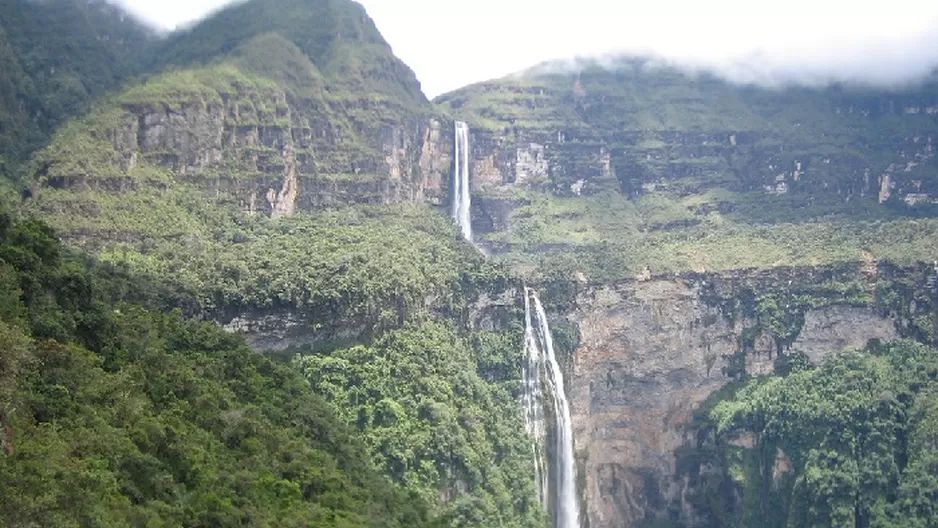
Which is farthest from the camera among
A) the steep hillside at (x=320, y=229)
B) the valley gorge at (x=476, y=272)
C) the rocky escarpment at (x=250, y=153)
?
the rocky escarpment at (x=250, y=153)

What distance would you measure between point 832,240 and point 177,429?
177 ft

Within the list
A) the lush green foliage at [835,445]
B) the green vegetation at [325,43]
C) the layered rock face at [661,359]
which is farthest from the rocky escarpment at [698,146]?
the lush green foliage at [835,445]

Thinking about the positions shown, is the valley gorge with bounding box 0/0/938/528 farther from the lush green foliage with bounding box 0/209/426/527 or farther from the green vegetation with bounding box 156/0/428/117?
the green vegetation with bounding box 156/0/428/117

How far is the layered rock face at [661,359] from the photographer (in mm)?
73438

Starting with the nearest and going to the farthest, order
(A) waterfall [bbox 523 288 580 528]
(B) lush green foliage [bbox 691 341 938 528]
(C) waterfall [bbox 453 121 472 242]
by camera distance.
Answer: (B) lush green foliage [bbox 691 341 938 528], (A) waterfall [bbox 523 288 580 528], (C) waterfall [bbox 453 121 472 242]

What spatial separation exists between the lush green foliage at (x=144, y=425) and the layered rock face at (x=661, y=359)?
30420 millimetres

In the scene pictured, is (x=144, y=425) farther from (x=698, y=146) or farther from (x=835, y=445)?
(x=698, y=146)

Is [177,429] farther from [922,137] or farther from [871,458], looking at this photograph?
[922,137]

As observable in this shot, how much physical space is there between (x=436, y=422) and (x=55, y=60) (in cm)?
3262

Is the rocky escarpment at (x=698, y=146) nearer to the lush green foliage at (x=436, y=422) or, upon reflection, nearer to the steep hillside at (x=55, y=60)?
the steep hillside at (x=55, y=60)

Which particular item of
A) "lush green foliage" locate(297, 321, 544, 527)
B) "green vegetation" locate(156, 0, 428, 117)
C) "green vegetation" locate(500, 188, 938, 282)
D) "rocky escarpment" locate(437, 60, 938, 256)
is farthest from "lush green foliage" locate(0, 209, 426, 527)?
"rocky escarpment" locate(437, 60, 938, 256)

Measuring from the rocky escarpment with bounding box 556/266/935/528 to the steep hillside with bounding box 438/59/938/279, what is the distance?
225 inches

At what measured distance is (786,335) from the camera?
74.1 metres

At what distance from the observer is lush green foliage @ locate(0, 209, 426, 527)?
26.5 meters
